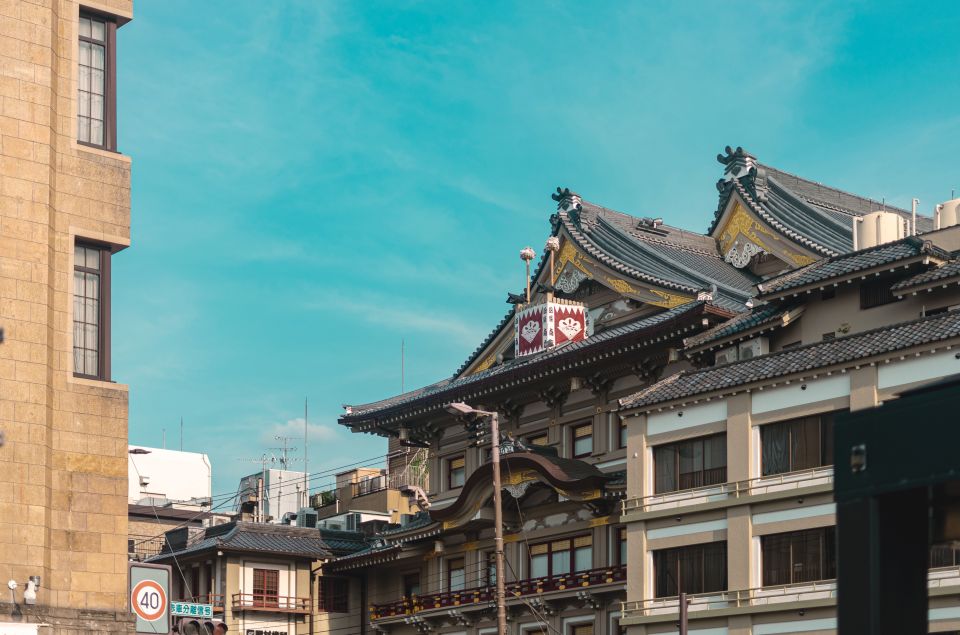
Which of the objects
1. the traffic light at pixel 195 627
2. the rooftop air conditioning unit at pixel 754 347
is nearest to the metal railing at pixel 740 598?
the rooftop air conditioning unit at pixel 754 347

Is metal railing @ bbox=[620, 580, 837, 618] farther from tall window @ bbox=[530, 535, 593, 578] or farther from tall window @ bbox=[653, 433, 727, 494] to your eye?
tall window @ bbox=[530, 535, 593, 578]

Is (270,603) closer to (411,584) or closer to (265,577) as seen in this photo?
(265,577)

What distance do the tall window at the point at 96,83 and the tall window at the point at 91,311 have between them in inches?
113

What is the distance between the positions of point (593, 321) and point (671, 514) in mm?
13881

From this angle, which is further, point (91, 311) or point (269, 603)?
point (269, 603)

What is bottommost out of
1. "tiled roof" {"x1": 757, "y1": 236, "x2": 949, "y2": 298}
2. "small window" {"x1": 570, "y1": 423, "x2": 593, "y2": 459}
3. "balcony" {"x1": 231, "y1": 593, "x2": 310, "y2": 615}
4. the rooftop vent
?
"balcony" {"x1": 231, "y1": 593, "x2": 310, "y2": 615}

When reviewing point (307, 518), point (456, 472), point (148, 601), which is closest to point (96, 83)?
point (148, 601)

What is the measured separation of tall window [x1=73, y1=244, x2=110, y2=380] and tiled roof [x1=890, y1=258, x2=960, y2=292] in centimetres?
2187

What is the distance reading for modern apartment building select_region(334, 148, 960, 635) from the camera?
Result: 40719 mm

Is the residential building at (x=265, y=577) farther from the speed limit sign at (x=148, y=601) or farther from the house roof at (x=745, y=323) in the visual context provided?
the speed limit sign at (x=148, y=601)

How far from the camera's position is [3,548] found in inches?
1288

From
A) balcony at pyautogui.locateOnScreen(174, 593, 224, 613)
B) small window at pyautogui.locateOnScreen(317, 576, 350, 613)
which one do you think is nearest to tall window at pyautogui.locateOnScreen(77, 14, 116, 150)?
balcony at pyautogui.locateOnScreen(174, 593, 224, 613)

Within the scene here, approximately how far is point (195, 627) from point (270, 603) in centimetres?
3689

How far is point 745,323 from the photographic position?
154ft
